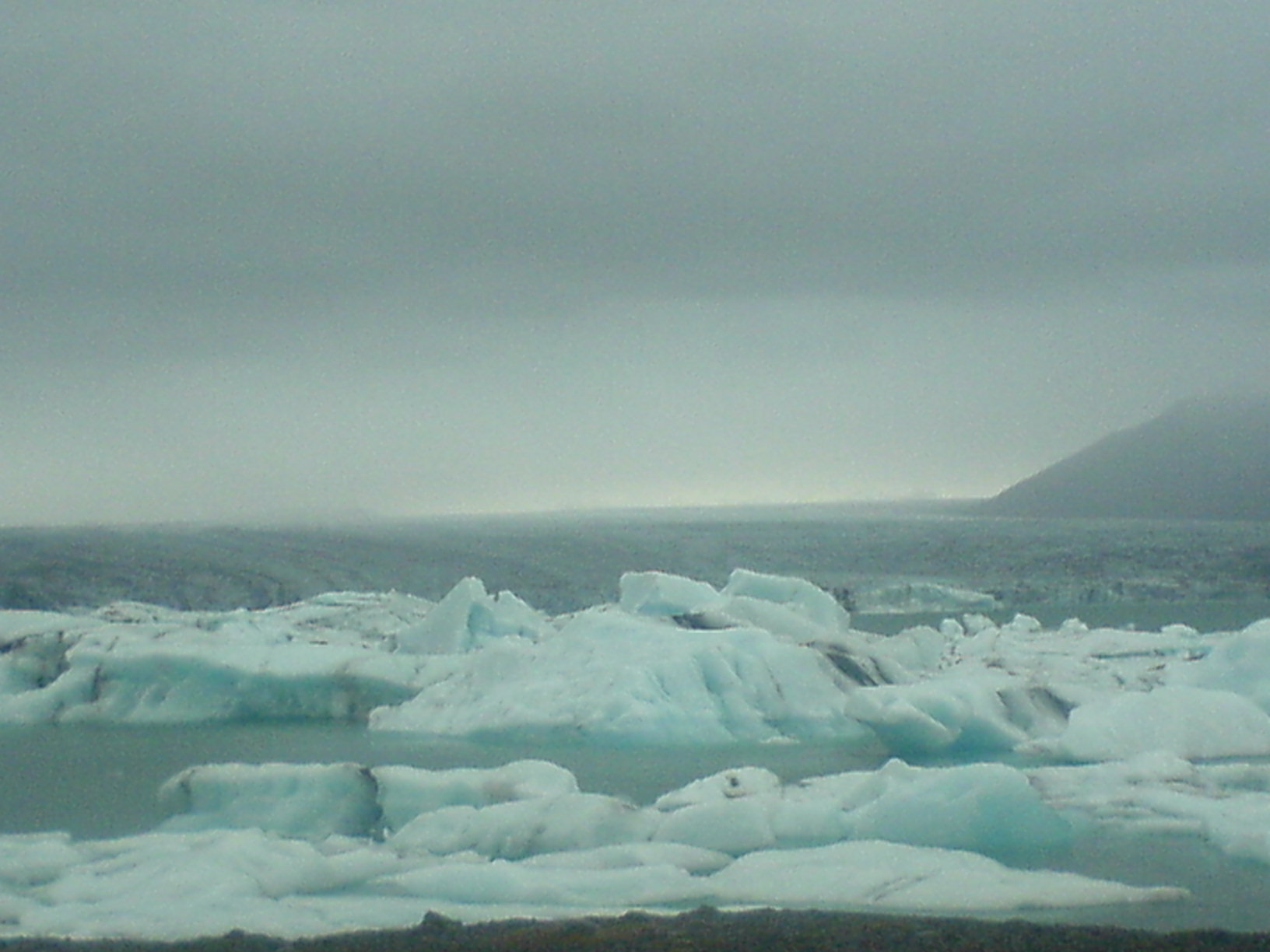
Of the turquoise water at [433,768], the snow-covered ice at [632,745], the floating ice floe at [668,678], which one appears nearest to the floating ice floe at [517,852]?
the snow-covered ice at [632,745]

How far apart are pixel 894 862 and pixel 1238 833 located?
7.94 ft

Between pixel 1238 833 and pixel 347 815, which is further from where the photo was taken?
pixel 347 815

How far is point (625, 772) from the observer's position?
11516mm

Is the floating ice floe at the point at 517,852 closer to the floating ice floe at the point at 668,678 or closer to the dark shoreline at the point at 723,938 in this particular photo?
the dark shoreline at the point at 723,938

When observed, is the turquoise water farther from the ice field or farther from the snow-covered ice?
the snow-covered ice

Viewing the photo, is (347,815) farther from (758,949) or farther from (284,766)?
(758,949)

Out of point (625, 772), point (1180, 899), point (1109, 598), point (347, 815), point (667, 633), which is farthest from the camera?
point (1109, 598)

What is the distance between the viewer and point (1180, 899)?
22.9 feet

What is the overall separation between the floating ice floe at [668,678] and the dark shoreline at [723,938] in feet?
20.7

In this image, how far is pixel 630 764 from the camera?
12.0 metres

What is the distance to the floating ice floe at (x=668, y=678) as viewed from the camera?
40.4ft

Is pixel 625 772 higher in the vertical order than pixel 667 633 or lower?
lower

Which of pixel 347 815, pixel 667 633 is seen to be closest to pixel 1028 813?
pixel 347 815

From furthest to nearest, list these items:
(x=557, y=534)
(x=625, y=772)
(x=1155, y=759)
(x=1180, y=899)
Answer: (x=557, y=534), (x=625, y=772), (x=1155, y=759), (x=1180, y=899)
